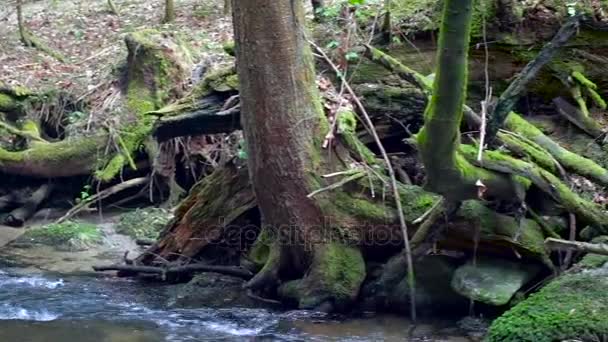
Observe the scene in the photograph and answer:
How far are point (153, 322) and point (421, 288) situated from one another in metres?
2.03

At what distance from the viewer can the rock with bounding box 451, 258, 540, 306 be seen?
616cm

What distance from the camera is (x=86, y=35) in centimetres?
1588

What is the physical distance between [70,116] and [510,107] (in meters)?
7.30

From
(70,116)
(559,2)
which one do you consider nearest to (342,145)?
(559,2)

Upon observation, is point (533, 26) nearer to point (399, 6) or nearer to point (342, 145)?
point (399, 6)

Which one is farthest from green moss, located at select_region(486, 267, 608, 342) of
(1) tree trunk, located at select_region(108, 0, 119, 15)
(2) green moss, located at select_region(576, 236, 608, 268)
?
(1) tree trunk, located at select_region(108, 0, 119, 15)

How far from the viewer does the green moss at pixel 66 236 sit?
9.23 metres

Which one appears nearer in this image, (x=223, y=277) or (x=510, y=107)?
(x=510, y=107)

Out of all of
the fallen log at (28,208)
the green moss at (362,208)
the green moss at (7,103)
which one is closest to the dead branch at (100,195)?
the fallen log at (28,208)

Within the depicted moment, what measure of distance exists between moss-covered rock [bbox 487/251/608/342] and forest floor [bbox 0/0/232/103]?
701 centimetres

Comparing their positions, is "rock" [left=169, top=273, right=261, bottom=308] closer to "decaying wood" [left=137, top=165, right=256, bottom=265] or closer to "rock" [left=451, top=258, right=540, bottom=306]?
"decaying wood" [left=137, top=165, right=256, bottom=265]

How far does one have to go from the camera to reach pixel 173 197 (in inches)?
405

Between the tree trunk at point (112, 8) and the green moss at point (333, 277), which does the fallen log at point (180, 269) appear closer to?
the green moss at point (333, 277)

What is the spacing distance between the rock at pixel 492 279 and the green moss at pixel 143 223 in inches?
159
